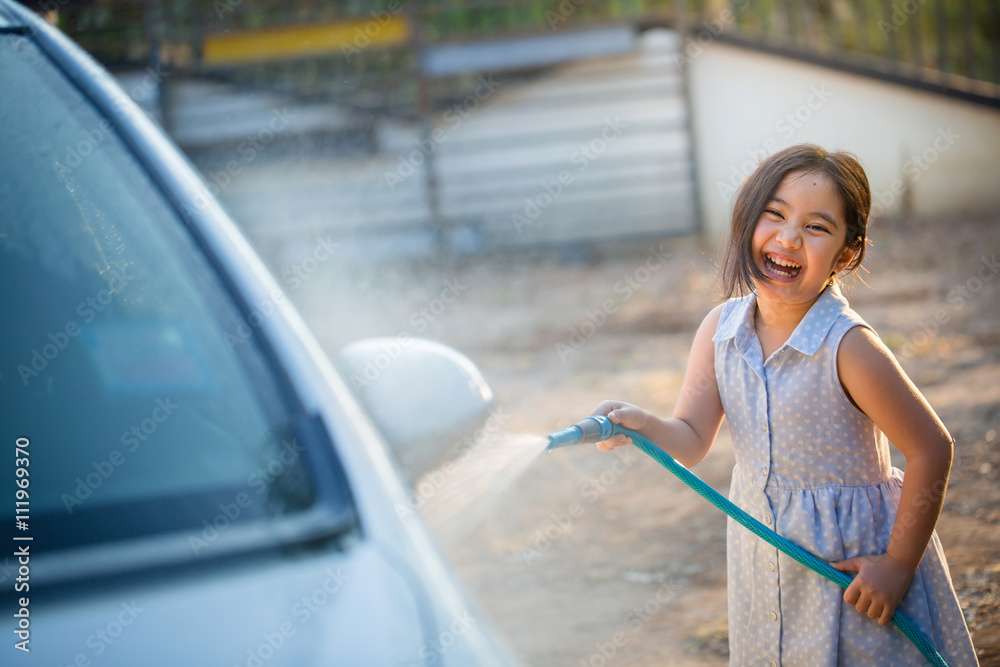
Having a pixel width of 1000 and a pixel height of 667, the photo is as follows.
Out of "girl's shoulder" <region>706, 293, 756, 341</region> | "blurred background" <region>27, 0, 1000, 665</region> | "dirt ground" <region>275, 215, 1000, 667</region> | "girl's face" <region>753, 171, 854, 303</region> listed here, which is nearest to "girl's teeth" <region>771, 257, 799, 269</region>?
"girl's face" <region>753, 171, 854, 303</region>

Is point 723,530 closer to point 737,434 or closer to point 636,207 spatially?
point 737,434

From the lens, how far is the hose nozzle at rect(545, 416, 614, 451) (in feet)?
5.17

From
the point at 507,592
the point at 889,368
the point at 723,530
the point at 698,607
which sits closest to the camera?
the point at 889,368

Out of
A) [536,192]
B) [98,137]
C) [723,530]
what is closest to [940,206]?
[536,192]

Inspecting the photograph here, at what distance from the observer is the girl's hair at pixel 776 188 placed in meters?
1.56

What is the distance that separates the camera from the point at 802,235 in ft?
5.10

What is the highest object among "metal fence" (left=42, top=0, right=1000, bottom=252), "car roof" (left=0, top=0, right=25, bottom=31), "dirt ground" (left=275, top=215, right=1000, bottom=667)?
"car roof" (left=0, top=0, right=25, bottom=31)

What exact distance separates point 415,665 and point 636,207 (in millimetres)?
9930

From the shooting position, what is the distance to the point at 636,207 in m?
10.6

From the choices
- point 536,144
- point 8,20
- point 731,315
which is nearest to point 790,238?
point 731,315

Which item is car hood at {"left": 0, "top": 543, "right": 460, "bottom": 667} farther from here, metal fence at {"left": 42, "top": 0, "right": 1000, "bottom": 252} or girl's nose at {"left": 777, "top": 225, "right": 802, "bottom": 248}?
metal fence at {"left": 42, "top": 0, "right": 1000, "bottom": 252}

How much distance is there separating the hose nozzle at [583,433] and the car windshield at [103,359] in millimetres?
486
